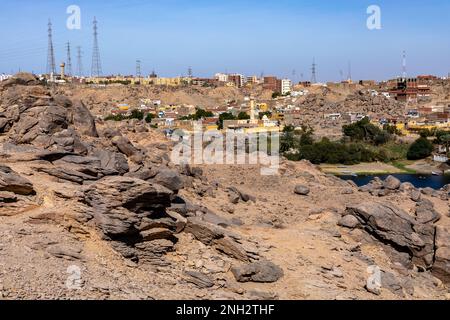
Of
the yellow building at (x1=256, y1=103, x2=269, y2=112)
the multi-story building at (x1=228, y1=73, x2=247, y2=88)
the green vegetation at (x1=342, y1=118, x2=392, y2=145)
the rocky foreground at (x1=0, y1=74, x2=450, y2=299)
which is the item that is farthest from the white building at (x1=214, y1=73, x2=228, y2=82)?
the rocky foreground at (x1=0, y1=74, x2=450, y2=299)

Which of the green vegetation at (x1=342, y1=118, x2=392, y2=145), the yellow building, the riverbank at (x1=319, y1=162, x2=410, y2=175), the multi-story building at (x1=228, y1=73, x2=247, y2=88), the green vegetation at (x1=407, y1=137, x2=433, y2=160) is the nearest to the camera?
the riverbank at (x1=319, y1=162, x2=410, y2=175)

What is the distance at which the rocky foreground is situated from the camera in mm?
6750

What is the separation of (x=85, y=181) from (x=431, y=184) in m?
29.1

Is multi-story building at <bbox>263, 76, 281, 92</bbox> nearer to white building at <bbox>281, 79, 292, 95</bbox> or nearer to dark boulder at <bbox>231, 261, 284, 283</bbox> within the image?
white building at <bbox>281, 79, 292, 95</bbox>

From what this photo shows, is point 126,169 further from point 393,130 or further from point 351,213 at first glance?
point 393,130

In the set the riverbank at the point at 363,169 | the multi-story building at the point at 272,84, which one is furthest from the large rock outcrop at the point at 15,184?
the multi-story building at the point at 272,84

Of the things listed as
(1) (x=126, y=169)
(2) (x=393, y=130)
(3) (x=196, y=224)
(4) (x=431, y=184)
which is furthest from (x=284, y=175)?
(2) (x=393, y=130)

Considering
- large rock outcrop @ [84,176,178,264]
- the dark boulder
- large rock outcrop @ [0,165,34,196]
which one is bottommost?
the dark boulder

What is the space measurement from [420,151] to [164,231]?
39.7 metres

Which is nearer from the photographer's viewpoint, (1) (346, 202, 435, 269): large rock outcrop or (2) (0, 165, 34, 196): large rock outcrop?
(2) (0, 165, 34, 196): large rock outcrop

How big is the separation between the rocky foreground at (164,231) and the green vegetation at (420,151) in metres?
32.2

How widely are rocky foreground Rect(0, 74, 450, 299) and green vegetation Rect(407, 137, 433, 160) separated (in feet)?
106

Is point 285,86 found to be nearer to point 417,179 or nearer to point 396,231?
point 417,179

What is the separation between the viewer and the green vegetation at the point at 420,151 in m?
44.3
